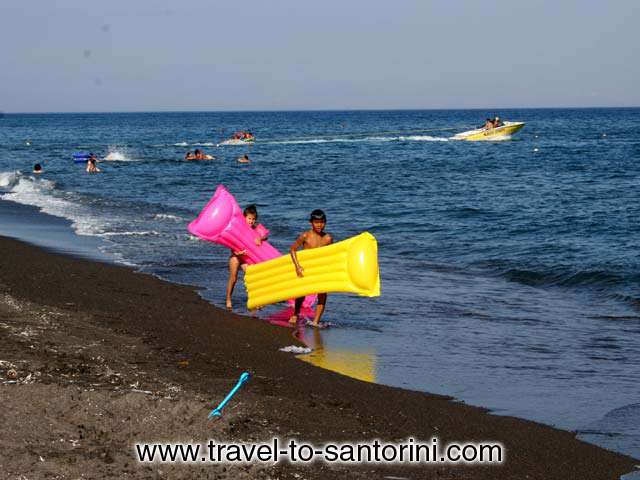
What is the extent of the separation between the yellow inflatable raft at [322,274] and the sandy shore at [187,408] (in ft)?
3.08

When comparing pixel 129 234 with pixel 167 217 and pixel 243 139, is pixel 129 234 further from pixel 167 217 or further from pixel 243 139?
pixel 243 139

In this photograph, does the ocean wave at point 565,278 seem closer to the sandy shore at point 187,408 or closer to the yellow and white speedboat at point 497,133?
the sandy shore at point 187,408

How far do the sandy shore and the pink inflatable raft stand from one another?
5.94ft

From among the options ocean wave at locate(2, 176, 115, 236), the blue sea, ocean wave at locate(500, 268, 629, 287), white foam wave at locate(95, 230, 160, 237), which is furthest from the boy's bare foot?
ocean wave at locate(2, 176, 115, 236)

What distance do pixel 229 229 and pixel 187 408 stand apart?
5217 millimetres

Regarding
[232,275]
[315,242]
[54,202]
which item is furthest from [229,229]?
[54,202]

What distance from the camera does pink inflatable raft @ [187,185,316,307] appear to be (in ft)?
34.9

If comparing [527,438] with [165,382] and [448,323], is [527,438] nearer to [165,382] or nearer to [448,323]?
[165,382]

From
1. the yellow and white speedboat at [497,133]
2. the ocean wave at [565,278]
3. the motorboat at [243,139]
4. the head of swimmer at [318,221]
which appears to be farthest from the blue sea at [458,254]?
the motorboat at [243,139]

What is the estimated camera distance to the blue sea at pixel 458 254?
7902mm

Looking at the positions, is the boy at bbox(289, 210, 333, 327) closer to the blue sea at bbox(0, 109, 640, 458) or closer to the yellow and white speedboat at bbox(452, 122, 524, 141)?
the blue sea at bbox(0, 109, 640, 458)

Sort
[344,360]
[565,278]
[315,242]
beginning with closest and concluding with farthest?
[344,360] < [315,242] < [565,278]

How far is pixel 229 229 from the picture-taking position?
10688 millimetres

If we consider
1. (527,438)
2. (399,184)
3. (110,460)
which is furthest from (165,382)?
(399,184)
